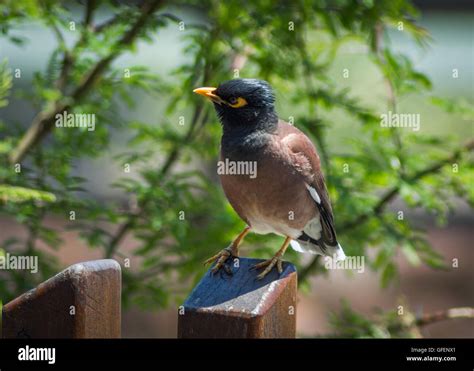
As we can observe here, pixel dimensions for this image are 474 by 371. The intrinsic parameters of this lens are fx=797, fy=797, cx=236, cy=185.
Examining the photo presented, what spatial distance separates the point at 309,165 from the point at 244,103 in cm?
37

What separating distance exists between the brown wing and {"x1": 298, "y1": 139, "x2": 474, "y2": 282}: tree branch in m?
0.36

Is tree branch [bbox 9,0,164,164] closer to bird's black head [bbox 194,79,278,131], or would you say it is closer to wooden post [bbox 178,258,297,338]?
bird's black head [bbox 194,79,278,131]

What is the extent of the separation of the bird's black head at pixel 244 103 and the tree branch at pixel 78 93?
81 cm

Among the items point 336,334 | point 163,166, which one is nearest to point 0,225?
point 163,166

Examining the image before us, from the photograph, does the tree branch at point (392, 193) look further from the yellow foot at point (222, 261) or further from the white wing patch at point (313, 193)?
the yellow foot at point (222, 261)

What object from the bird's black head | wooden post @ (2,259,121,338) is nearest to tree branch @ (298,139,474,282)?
the bird's black head

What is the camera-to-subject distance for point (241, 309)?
1.77 metres

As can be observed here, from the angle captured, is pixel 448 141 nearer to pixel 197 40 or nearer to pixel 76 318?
pixel 197 40

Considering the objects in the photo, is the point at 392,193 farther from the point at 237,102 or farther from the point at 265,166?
the point at 237,102

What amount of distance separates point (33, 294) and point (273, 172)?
94cm

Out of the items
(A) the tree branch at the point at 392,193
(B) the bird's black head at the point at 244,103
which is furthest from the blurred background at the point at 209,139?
(B) the bird's black head at the point at 244,103

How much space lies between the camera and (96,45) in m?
2.88

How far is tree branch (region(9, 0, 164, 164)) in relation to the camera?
3.11m
